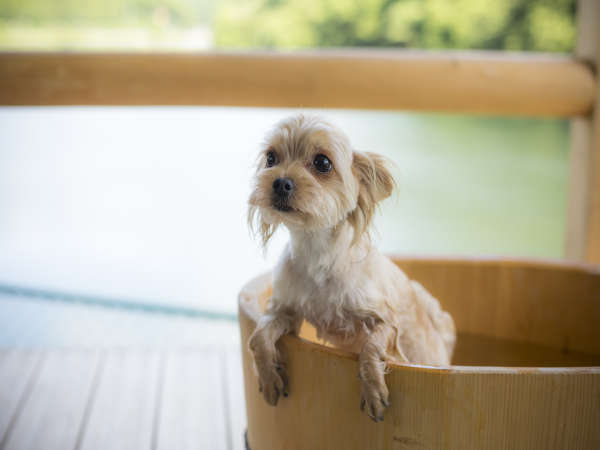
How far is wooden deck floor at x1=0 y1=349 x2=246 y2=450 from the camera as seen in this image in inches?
85.0

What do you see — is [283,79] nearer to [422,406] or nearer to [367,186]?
[367,186]

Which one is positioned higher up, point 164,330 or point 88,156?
point 88,156

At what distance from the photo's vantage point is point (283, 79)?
103 inches

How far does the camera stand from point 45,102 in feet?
8.51

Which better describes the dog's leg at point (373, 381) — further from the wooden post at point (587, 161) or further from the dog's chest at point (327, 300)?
the wooden post at point (587, 161)

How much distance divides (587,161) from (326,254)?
1.80 metres

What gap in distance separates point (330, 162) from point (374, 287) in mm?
334

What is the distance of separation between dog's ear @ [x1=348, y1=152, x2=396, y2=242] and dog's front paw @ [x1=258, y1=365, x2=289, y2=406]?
366mm

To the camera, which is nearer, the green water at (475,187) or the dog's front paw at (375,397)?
the dog's front paw at (375,397)

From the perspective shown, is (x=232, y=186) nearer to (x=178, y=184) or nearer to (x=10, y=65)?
(x=178, y=184)

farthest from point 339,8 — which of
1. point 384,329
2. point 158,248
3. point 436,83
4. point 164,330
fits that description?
point 384,329

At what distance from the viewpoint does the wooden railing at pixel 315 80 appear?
2584 mm

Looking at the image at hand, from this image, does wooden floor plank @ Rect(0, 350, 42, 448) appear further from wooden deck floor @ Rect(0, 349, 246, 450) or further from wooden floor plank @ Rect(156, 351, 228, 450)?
→ wooden floor plank @ Rect(156, 351, 228, 450)

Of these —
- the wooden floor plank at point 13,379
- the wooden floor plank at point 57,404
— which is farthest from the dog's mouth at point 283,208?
the wooden floor plank at point 13,379
